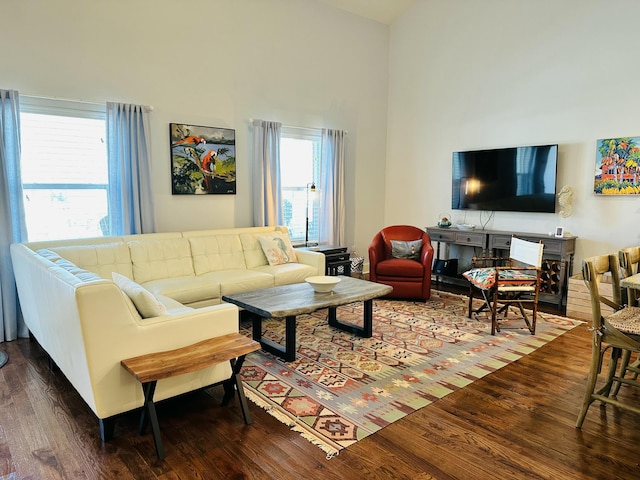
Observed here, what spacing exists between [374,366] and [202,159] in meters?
3.14

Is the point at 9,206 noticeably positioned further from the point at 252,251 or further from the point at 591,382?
the point at 591,382

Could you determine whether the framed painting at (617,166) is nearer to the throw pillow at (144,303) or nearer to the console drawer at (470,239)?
the console drawer at (470,239)

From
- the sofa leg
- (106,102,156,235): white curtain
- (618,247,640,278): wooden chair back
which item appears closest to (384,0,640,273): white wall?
(618,247,640,278): wooden chair back

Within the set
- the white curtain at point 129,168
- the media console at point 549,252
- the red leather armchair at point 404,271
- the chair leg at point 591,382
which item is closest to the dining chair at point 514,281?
the media console at point 549,252

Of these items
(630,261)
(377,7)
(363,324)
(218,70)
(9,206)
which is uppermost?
(377,7)

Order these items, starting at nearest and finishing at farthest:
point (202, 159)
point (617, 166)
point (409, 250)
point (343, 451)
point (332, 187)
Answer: point (343, 451) < point (617, 166) < point (202, 159) < point (409, 250) < point (332, 187)

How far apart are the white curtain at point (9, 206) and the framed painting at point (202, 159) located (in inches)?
57.1

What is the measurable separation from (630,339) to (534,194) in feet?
11.1

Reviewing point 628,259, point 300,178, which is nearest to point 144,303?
point 628,259

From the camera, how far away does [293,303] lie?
11.4ft

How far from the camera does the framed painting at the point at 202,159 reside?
4.96 m

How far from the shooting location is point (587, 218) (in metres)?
5.17

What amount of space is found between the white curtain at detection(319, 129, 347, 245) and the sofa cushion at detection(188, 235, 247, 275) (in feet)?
5.54

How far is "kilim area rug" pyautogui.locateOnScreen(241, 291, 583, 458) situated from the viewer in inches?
105
